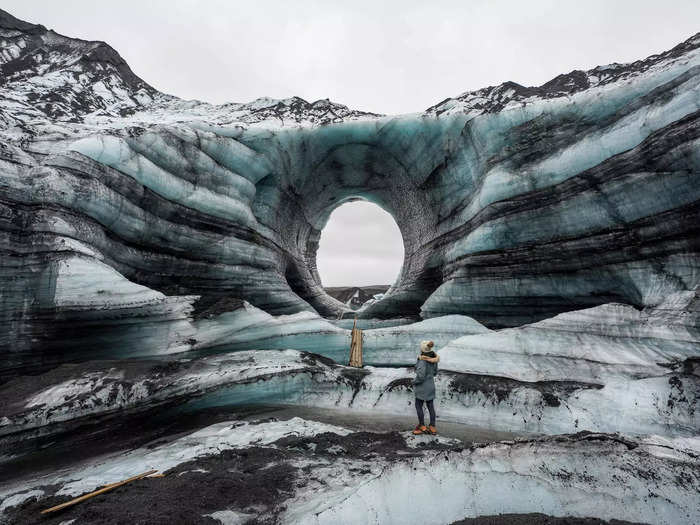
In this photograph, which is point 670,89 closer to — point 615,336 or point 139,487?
point 615,336

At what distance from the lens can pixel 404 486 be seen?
2.97 m

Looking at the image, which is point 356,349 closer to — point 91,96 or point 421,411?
point 421,411

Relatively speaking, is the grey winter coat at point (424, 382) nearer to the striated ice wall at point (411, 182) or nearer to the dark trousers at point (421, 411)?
the dark trousers at point (421, 411)

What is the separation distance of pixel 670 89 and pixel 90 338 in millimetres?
11192

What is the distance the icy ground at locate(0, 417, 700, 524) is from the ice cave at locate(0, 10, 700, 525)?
22mm

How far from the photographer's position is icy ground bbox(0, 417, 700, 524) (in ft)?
8.93

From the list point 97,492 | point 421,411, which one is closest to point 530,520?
point 421,411

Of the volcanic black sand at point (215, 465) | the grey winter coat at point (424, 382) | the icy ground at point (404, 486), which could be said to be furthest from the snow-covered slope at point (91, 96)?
the grey winter coat at point (424, 382)

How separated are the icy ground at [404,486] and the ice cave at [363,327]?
0.9 inches

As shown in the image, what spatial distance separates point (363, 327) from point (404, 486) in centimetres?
776

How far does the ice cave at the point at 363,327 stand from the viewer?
3.04m

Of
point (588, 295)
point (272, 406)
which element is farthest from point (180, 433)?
point (588, 295)

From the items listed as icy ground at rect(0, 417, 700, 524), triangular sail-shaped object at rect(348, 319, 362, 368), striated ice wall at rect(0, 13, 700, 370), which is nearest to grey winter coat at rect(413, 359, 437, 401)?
icy ground at rect(0, 417, 700, 524)

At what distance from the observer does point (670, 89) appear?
631 cm
